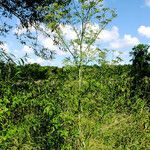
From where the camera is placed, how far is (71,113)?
645 centimetres

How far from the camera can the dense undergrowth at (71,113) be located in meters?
5.79

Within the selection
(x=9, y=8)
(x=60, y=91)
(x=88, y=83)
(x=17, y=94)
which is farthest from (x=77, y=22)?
(x=9, y=8)

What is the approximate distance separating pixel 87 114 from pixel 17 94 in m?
1.48

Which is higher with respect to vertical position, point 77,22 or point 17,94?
point 77,22

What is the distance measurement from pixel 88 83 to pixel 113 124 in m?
0.80

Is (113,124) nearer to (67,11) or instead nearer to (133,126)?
(133,126)

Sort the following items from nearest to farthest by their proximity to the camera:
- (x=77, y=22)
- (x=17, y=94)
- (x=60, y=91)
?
1. (x=17, y=94)
2. (x=60, y=91)
3. (x=77, y=22)

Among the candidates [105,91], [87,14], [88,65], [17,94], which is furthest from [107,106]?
[87,14]

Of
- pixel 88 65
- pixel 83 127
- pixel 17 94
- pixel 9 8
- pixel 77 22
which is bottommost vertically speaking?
pixel 83 127

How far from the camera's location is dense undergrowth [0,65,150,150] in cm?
579

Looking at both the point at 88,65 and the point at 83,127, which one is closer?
the point at 83,127

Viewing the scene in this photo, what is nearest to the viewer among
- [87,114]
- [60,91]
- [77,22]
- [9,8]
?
[60,91]

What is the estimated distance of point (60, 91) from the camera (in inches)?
249

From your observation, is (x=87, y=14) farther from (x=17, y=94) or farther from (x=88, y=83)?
(x=17, y=94)
